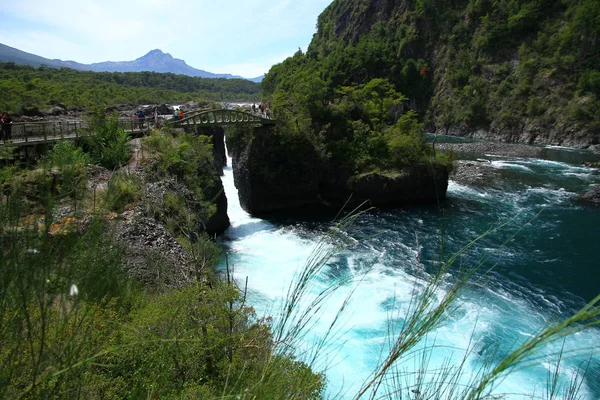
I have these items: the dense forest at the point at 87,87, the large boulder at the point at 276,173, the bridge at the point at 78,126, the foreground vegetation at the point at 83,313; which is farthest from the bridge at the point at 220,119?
the foreground vegetation at the point at 83,313

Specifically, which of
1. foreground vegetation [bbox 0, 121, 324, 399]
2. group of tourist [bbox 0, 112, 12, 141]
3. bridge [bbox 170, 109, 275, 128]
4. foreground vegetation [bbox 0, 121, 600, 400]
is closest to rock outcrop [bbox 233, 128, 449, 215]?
bridge [bbox 170, 109, 275, 128]

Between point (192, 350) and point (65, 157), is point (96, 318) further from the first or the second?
point (65, 157)

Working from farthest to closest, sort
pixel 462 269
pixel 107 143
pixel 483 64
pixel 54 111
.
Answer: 1. pixel 483 64
2. pixel 54 111
3. pixel 107 143
4. pixel 462 269

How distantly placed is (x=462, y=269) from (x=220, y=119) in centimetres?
1618

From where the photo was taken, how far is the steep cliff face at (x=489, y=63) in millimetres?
44656

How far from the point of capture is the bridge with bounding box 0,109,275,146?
1241 centimetres

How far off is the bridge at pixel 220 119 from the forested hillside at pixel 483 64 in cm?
500

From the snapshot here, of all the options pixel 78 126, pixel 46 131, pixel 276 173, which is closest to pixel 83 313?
pixel 46 131

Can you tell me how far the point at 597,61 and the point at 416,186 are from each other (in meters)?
39.8

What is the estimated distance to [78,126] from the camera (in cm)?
1582

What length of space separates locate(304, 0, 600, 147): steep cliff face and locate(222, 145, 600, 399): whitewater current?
79.9 feet

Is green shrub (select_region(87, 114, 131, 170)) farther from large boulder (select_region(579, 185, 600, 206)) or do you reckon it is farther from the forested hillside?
large boulder (select_region(579, 185, 600, 206))

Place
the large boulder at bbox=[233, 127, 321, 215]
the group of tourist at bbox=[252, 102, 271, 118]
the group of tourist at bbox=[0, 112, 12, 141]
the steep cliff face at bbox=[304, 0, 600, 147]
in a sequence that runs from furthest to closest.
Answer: the steep cliff face at bbox=[304, 0, 600, 147] → the group of tourist at bbox=[252, 102, 271, 118] → the large boulder at bbox=[233, 127, 321, 215] → the group of tourist at bbox=[0, 112, 12, 141]

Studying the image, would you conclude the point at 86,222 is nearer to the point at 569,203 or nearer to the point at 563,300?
the point at 563,300
